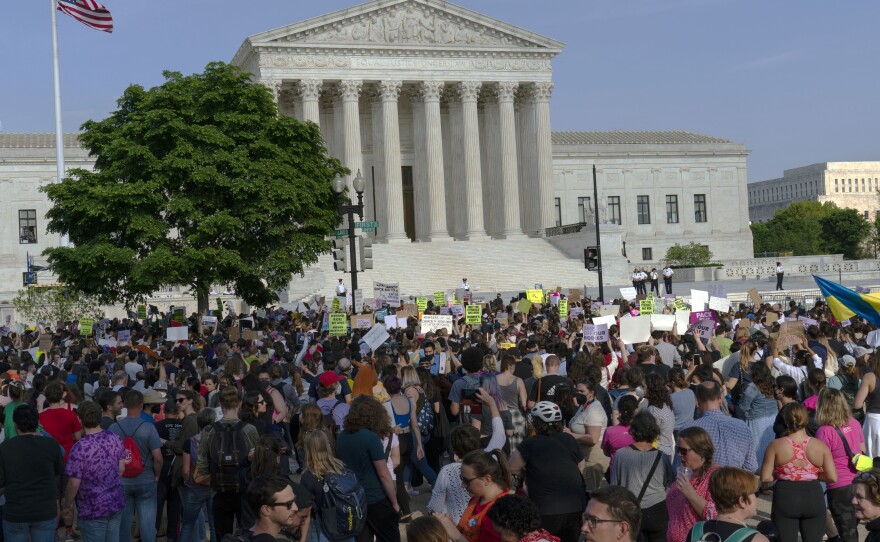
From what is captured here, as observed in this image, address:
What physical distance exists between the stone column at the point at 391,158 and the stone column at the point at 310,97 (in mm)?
4276

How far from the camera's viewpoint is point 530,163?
71688mm

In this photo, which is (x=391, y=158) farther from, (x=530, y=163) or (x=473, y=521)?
(x=473, y=521)

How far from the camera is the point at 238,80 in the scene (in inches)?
1537

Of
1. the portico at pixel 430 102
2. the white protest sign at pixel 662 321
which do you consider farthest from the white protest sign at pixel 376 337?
the portico at pixel 430 102

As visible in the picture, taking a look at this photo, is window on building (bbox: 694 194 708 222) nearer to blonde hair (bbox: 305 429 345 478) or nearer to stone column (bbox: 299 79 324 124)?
stone column (bbox: 299 79 324 124)

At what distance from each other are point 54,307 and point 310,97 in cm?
2641

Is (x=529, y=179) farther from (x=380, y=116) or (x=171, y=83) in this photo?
(x=171, y=83)

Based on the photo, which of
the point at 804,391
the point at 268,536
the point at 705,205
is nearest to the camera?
the point at 268,536

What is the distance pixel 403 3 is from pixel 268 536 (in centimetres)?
6512

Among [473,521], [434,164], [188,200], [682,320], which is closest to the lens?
[473,521]

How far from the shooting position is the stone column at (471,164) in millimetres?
69000

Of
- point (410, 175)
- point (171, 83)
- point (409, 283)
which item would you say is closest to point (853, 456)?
point (171, 83)

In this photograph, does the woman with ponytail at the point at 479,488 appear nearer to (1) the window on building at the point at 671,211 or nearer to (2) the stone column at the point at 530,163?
(2) the stone column at the point at 530,163

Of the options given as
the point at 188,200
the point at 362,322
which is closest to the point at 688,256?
the point at 188,200
